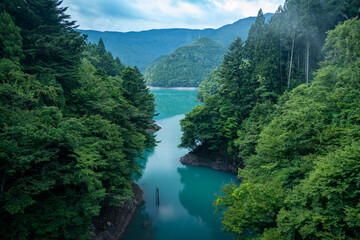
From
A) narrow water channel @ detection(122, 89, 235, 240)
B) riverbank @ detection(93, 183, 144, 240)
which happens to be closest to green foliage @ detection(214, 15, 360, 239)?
narrow water channel @ detection(122, 89, 235, 240)

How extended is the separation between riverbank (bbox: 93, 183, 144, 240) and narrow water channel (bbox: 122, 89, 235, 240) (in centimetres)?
54

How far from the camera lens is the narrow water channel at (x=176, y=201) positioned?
13.9 m

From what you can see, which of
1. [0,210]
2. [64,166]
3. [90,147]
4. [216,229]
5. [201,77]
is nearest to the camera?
[0,210]

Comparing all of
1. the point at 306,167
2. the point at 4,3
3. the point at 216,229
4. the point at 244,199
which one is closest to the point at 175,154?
the point at 216,229

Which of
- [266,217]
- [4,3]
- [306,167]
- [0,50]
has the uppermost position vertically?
[4,3]

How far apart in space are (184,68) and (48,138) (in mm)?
102867

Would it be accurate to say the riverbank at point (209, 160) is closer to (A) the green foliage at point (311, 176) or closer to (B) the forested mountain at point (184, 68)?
(A) the green foliage at point (311, 176)

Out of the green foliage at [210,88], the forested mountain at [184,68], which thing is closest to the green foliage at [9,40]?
the green foliage at [210,88]

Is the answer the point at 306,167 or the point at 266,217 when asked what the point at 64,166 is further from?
the point at 306,167

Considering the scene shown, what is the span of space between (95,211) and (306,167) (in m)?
9.08

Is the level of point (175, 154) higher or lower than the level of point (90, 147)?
lower

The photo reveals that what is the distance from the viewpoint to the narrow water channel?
1386cm

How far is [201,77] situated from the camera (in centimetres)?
10512

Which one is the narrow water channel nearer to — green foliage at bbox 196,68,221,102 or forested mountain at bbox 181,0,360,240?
forested mountain at bbox 181,0,360,240
